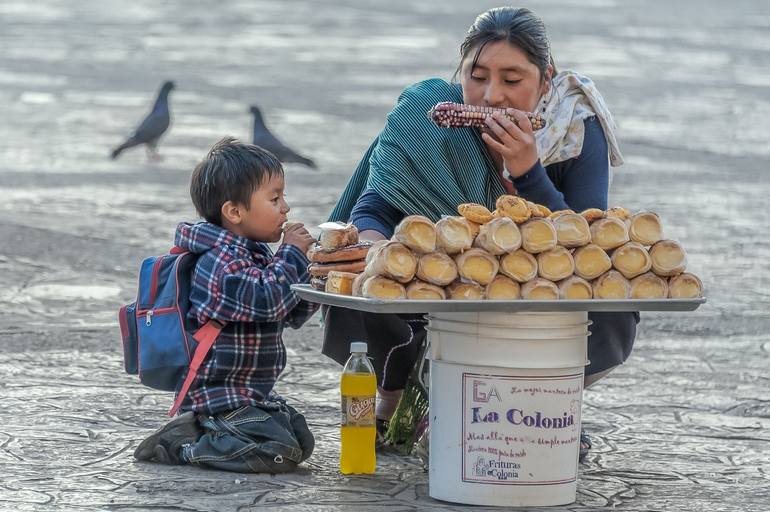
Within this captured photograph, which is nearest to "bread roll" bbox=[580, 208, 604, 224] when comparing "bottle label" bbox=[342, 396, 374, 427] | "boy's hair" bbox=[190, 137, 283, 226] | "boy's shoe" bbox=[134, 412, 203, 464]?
"bottle label" bbox=[342, 396, 374, 427]

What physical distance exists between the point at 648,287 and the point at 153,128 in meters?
7.81

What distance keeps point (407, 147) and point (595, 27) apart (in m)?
21.5

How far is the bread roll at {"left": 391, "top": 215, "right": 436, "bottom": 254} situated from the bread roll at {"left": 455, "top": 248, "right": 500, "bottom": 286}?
96mm

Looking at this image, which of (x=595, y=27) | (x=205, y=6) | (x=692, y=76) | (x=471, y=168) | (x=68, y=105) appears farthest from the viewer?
(x=205, y=6)

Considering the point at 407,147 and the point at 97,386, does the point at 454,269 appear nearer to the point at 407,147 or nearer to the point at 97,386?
the point at 407,147

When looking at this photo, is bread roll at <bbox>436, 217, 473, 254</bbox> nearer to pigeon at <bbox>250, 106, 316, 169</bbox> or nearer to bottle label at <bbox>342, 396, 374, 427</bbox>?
bottle label at <bbox>342, 396, 374, 427</bbox>

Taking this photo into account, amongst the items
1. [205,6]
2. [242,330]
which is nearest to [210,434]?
[242,330]

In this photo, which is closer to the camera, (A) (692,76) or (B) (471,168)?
(B) (471,168)

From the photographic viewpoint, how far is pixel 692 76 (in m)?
18.6

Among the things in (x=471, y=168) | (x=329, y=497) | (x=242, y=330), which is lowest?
(x=329, y=497)

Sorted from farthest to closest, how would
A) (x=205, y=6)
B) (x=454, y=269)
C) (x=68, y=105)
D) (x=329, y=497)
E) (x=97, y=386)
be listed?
(x=205, y=6)
(x=68, y=105)
(x=97, y=386)
(x=329, y=497)
(x=454, y=269)

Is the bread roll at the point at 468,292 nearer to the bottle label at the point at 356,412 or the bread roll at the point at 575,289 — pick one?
the bread roll at the point at 575,289

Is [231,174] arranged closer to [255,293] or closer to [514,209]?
[255,293]

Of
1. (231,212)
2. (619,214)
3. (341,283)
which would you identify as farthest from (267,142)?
(619,214)
